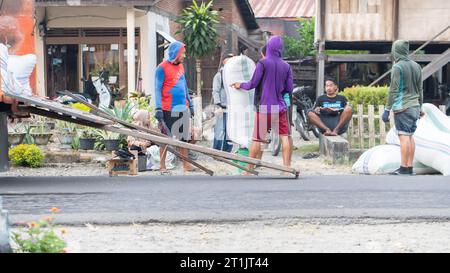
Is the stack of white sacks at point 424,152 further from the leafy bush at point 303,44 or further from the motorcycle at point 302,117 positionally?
the leafy bush at point 303,44

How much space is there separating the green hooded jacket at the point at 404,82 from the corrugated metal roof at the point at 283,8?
33839 mm

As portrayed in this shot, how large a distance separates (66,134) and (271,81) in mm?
4932

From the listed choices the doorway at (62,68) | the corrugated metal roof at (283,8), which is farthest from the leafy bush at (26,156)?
the corrugated metal roof at (283,8)

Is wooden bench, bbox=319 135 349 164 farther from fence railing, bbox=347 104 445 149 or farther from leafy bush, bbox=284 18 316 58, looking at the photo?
leafy bush, bbox=284 18 316 58

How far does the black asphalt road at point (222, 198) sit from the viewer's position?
330 inches

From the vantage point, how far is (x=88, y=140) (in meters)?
15.5

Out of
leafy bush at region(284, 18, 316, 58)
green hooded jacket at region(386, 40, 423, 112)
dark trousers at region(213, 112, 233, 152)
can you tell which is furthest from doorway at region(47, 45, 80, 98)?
leafy bush at region(284, 18, 316, 58)

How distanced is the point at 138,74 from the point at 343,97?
29.1 feet

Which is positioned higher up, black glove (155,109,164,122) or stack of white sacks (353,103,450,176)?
black glove (155,109,164,122)

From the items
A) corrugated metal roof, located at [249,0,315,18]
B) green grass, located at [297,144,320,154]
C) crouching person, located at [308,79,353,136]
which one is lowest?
green grass, located at [297,144,320,154]

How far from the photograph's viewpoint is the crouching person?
16.2 m

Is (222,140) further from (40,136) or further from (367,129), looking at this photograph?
(40,136)

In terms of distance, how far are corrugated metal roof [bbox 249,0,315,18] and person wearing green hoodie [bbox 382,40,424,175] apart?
111 ft
